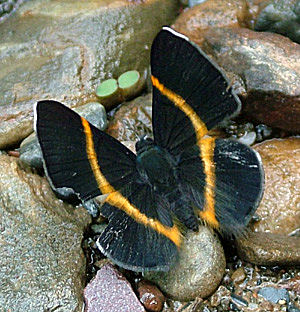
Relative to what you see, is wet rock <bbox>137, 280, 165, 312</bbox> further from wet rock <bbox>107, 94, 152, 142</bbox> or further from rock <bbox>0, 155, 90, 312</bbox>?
wet rock <bbox>107, 94, 152, 142</bbox>

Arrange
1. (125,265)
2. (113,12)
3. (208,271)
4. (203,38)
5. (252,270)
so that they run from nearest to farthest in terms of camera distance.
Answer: (125,265), (208,271), (252,270), (203,38), (113,12)

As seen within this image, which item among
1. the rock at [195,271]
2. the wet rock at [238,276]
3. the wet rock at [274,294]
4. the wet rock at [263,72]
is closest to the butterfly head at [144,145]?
the rock at [195,271]

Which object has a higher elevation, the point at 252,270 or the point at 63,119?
the point at 63,119

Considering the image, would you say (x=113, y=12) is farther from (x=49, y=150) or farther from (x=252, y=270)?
(x=252, y=270)

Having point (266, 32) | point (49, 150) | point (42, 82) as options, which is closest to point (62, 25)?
point (42, 82)

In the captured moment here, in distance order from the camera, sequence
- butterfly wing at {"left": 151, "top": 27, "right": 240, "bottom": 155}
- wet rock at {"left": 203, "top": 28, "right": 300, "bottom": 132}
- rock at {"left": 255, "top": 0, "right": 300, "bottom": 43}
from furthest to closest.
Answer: rock at {"left": 255, "top": 0, "right": 300, "bottom": 43} < wet rock at {"left": 203, "top": 28, "right": 300, "bottom": 132} < butterfly wing at {"left": 151, "top": 27, "right": 240, "bottom": 155}

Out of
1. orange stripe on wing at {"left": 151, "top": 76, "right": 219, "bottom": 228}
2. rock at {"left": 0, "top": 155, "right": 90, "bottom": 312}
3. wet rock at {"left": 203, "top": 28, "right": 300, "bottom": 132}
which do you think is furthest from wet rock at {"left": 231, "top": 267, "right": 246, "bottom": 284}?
wet rock at {"left": 203, "top": 28, "right": 300, "bottom": 132}
